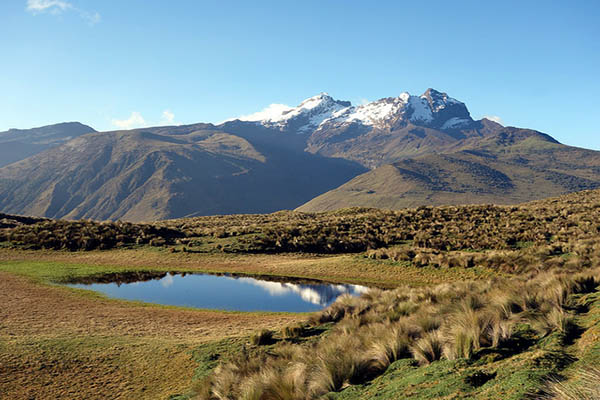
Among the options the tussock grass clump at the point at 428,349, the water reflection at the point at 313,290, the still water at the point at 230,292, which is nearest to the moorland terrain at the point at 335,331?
the tussock grass clump at the point at 428,349

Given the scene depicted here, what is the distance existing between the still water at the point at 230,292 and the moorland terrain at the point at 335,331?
5.68ft

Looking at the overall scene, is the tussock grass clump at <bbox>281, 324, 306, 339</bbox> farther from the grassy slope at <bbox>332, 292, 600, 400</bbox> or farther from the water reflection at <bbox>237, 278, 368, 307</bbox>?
the water reflection at <bbox>237, 278, 368, 307</bbox>

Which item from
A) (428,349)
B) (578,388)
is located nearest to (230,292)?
(428,349)

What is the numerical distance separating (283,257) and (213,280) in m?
8.08

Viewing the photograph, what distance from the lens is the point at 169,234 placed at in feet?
136

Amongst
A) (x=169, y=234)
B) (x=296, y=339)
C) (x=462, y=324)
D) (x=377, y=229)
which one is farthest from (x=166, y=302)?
(x=377, y=229)

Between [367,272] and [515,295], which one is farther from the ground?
[515,295]

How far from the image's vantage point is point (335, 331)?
12.9 meters

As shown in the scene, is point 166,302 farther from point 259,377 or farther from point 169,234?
point 169,234

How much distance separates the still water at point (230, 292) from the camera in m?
21.3

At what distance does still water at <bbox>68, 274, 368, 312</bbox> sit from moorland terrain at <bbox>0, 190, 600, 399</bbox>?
5.68ft

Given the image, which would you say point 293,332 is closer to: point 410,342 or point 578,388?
point 410,342

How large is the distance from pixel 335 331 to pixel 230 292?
12221mm

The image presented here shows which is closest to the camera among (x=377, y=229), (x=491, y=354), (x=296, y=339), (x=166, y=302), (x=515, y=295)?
(x=491, y=354)
